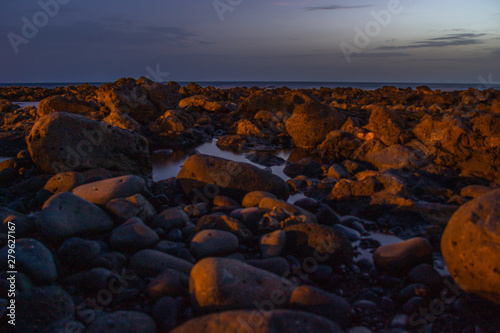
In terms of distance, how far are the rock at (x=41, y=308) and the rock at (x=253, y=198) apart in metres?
2.40

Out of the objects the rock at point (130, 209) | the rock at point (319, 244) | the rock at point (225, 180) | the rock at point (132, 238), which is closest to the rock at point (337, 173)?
the rock at point (225, 180)

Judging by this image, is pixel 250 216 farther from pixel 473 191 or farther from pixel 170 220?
pixel 473 191

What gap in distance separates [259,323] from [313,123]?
742cm

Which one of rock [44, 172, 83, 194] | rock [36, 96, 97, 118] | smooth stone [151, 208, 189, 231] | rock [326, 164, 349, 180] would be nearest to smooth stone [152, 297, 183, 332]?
smooth stone [151, 208, 189, 231]

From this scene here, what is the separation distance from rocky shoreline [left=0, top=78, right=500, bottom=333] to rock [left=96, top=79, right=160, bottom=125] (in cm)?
536

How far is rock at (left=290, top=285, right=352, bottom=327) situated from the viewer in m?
2.42

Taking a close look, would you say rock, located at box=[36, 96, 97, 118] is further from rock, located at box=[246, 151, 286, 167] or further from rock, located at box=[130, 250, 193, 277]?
rock, located at box=[130, 250, 193, 277]

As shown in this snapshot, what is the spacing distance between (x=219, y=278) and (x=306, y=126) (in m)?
7.02

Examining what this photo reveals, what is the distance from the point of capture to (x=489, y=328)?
2471 mm

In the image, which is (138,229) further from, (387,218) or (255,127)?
(255,127)

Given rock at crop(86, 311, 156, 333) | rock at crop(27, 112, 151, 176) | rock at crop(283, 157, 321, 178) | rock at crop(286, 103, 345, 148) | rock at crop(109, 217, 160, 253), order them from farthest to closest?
1. rock at crop(286, 103, 345, 148)
2. rock at crop(283, 157, 321, 178)
3. rock at crop(27, 112, 151, 176)
4. rock at crop(109, 217, 160, 253)
5. rock at crop(86, 311, 156, 333)

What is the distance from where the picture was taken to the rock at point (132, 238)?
3.28m

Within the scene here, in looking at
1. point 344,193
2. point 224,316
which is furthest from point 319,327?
point 344,193

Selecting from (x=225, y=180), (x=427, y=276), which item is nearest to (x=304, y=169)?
(x=225, y=180)
